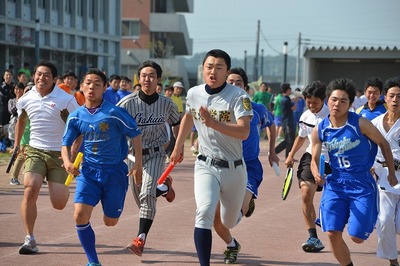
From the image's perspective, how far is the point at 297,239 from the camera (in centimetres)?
1039

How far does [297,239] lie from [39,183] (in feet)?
10.8

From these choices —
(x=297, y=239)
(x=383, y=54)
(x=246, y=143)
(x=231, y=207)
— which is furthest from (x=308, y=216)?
(x=383, y=54)

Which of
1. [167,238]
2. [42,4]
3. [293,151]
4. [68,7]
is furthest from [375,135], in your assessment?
[68,7]

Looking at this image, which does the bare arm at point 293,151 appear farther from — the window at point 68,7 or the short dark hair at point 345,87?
the window at point 68,7

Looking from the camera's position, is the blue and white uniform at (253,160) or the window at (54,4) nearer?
the blue and white uniform at (253,160)

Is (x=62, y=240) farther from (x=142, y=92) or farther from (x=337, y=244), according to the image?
(x=337, y=244)

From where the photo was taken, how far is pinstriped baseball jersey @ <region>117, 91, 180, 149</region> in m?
9.34

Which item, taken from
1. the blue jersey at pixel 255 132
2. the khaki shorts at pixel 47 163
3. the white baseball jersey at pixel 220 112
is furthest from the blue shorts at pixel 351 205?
the khaki shorts at pixel 47 163

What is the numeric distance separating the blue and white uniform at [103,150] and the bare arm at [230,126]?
1263 mm

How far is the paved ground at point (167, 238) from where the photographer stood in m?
8.86

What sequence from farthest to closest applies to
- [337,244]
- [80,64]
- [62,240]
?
1. [80,64]
2. [62,240]
3. [337,244]

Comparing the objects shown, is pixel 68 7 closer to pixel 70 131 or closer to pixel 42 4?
pixel 42 4

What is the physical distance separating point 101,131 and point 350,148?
94.4 inches

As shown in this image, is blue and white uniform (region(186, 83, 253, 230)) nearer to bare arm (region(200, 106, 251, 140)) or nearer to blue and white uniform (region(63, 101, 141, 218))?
bare arm (region(200, 106, 251, 140))
